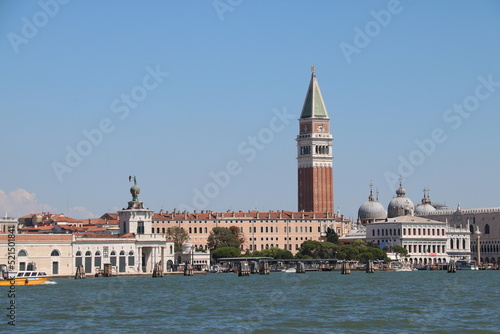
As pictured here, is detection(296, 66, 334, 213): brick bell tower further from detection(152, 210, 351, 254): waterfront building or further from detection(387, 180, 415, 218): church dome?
detection(387, 180, 415, 218): church dome

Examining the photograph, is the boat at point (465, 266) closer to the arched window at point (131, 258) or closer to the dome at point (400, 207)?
the dome at point (400, 207)

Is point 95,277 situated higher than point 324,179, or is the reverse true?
point 324,179

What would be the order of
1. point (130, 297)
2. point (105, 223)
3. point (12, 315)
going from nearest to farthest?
point (12, 315) < point (130, 297) < point (105, 223)

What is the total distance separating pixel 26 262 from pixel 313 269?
3196cm

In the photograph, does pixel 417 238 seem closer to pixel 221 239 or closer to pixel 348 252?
pixel 348 252

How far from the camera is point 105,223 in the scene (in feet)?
417

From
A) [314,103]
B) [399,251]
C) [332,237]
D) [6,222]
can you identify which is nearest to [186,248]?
[6,222]

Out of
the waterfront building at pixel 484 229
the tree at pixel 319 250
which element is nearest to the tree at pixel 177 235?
the tree at pixel 319 250

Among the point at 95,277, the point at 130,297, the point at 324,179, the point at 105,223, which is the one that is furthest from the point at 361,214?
the point at 130,297

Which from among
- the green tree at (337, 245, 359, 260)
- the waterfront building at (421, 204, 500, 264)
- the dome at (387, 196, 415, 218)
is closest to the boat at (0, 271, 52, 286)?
the green tree at (337, 245, 359, 260)

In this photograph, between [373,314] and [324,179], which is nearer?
[373,314]

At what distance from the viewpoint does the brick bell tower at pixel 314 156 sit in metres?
138

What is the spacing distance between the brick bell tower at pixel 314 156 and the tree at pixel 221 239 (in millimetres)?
23006

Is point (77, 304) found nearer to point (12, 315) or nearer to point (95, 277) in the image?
point (12, 315)
